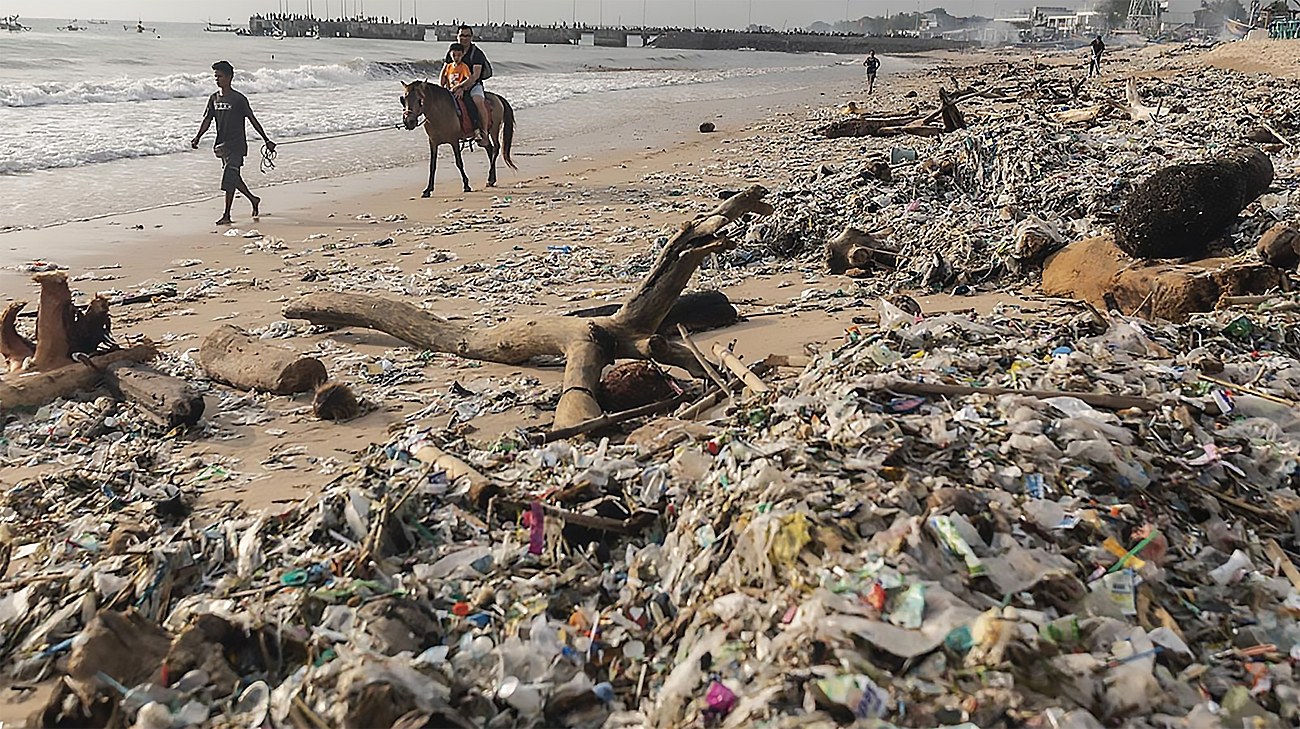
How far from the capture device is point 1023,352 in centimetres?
408

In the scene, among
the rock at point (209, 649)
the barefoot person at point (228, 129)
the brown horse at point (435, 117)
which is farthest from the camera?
the brown horse at point (435, 117)

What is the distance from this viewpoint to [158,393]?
475 cm

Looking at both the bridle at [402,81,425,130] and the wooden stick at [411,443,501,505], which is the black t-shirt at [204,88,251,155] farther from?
the wooden stick at [411,443,501,505]

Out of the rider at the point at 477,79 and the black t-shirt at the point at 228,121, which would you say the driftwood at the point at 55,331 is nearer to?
the black t-shirt at the point at 228,121

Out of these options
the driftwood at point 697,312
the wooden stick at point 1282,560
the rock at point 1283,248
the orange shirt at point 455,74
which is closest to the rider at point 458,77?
the orange shirt at point 455,74

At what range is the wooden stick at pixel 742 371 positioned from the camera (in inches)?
161

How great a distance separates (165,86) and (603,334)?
A: 2461 cm

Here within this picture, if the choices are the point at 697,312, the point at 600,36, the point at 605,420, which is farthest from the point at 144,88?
the point at 600,36

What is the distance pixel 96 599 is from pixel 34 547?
629mm

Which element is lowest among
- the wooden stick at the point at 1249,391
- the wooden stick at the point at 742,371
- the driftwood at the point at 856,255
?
the wooden stick at the point at 742,371

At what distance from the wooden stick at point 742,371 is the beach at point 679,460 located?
0.41 ft

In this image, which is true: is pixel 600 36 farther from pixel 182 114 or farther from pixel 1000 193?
pixel 1000 193

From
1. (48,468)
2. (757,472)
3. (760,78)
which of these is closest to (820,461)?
(757,472)

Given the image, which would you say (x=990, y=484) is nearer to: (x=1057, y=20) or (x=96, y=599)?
(x=96, y=599)
